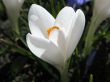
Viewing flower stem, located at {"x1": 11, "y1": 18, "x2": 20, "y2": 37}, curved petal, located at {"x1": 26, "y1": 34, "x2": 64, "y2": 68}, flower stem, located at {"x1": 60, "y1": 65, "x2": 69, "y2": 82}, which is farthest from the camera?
flower stem, located at {"x1": 11, "y1": 18, "x2": 20, "y2": 37}

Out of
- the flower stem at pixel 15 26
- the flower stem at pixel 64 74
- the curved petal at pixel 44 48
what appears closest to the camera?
the curved petal at pixel 44 48

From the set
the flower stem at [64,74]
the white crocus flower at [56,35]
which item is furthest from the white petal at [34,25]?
the flower stem at [64,74]

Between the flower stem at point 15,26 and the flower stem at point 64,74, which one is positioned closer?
the flower stem at point 64,74

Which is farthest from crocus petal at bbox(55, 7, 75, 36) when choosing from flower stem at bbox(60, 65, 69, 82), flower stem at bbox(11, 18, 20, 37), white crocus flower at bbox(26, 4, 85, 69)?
flower stem at bbox(11, 18, 20, 37)

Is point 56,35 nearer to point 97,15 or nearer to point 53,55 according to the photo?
point 53,55

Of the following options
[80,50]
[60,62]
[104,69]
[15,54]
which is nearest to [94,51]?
[104,69]

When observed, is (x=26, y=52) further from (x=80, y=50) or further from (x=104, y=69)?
(x=104, y=69)

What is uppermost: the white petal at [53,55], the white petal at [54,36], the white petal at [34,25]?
the white petal at [54,36]

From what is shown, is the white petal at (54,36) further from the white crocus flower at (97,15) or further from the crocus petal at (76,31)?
the white crocus flower at (97,15)

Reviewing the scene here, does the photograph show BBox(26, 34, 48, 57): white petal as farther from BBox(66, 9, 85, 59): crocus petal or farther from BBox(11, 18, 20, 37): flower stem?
BBox(11, 18, 20, 37): flower stem

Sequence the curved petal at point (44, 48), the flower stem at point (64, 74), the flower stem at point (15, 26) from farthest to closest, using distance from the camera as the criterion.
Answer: the flower stem at point (15, 26) < the flower stem at point (64, 74) < the curved petal at point (44, 48)

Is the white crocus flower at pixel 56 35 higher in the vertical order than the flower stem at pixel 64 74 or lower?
higher
